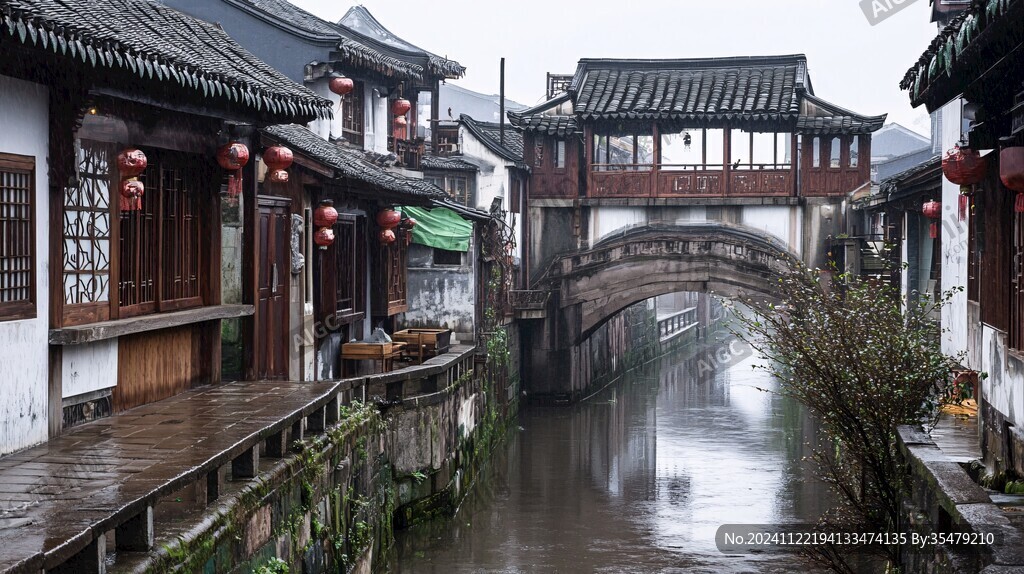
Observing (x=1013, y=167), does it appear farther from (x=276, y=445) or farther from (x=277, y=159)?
(x=277, y=159)

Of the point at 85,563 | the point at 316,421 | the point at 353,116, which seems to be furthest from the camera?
the point at 353,116

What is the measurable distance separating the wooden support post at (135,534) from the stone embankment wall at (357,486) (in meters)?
0.10

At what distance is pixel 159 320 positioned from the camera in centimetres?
1026

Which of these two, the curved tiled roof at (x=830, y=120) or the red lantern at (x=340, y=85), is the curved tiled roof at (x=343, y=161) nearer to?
the red lantern at (x=340, y=85)

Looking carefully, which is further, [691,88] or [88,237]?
[691,88]

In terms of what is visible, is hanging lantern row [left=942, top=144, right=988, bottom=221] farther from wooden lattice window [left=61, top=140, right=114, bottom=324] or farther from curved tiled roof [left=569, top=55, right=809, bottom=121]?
curved tiled roof [left=569, top=55, right=809, bottom=121]

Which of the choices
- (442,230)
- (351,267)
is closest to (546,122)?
(442,230)

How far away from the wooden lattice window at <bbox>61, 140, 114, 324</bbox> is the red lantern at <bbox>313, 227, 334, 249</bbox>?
6.13m

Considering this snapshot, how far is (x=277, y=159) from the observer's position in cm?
1282

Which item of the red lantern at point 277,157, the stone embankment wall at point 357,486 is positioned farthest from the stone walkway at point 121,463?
the red lantern at point 277,157

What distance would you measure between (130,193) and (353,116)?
39.9 ft

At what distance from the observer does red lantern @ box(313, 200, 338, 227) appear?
15766 millimetres

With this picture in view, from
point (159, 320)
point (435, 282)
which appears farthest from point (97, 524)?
point (435, 282)

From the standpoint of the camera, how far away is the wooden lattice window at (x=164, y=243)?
1022 centimetres
